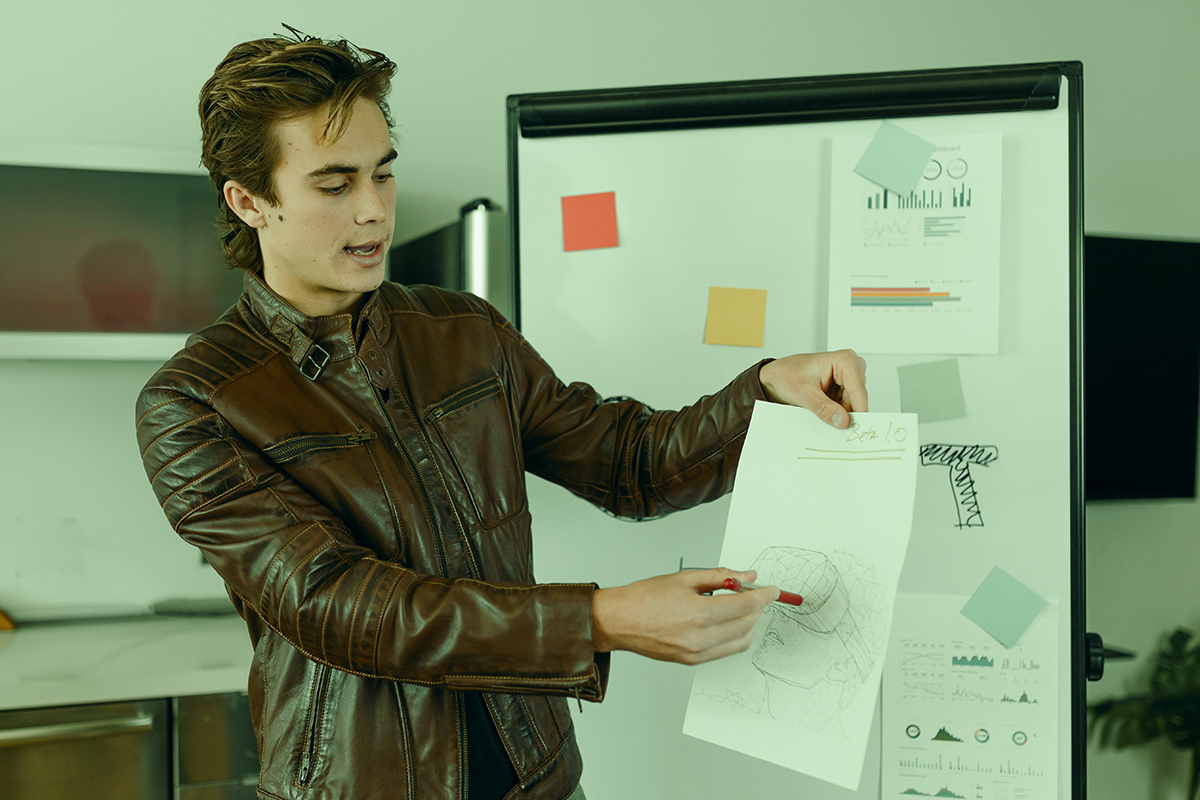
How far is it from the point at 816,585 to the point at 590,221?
69 centimetres

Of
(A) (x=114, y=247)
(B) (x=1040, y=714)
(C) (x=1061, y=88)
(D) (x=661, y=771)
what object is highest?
(C) (x=1061, y=88)

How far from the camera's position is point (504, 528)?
1.01 meters

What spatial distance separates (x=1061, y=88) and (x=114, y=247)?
1.69m

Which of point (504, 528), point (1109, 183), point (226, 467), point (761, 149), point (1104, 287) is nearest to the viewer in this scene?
point (226, 467)

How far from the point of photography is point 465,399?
102 centimetres

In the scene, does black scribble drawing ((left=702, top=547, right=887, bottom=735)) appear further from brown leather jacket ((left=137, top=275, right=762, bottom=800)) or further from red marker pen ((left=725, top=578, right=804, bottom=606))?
brown leather jacket ((left=137, top=275, right=762, bottom=800))

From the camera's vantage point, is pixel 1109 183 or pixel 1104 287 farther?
pixel 1109 183

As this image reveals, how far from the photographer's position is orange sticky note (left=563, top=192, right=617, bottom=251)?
1286mm

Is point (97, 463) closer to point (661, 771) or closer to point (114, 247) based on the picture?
point (114, 247)

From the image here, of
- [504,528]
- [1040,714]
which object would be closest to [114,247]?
[504,528]

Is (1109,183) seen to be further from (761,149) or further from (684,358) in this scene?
(684,358)

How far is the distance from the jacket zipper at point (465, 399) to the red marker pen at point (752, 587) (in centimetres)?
41

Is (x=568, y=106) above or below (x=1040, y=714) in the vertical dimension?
above

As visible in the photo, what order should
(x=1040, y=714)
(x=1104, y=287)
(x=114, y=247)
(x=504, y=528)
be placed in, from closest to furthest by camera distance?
1. (x=504, y=528)
2. (x=1040, y=714)
3. (x=114, y=247)
4. (x=1104, y=287)
